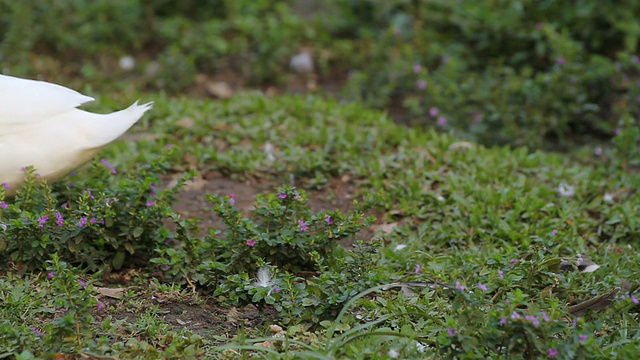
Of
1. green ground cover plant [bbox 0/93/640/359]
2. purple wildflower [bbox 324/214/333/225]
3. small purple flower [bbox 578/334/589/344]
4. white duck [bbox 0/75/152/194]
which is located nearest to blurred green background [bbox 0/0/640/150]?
green ground cover plant [bbox 0/93/640/359]

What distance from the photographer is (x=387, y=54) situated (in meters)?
5.76

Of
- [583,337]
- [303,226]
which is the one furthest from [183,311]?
[583,337]

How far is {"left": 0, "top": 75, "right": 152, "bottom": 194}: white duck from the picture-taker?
3.01 m

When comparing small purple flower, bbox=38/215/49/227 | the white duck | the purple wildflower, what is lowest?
the purple wildflower

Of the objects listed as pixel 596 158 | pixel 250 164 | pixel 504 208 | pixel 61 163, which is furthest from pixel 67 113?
pixel 596 158

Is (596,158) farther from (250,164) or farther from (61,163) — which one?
(61,163)

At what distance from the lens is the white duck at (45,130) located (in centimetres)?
301

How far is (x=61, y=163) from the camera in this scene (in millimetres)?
3080

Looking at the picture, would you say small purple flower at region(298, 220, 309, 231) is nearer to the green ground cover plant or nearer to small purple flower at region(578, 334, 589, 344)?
the green ground cover plant

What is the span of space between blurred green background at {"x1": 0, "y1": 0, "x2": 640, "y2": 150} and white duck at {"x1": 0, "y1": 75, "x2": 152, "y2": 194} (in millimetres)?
2427

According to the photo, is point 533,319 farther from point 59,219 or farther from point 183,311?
point 59,219

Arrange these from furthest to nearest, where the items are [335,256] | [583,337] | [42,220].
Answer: [335,256]
[42,220]
[583,337]

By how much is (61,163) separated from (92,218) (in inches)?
9.5

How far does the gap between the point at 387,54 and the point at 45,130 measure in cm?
320
